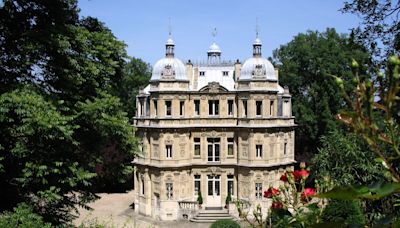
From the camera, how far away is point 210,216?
2578cm

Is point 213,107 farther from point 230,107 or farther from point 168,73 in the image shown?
point 168,73

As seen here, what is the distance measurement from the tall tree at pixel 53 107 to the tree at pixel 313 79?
2320 cm

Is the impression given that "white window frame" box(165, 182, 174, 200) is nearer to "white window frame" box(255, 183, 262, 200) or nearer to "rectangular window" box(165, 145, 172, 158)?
"rectangular window" box(165, 145, 172, 158)

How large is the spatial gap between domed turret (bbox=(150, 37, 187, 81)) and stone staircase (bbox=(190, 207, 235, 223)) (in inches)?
319

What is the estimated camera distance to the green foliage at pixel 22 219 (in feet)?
28.4

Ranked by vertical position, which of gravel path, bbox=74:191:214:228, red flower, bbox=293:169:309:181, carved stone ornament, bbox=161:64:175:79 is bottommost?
gravel path, bbox=74:191:214:228

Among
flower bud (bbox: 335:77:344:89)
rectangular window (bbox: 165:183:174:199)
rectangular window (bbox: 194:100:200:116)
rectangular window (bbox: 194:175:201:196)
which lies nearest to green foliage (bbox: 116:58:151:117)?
rectangular window (bbox: 194:100:200:116)

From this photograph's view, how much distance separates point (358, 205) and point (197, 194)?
55.0ft

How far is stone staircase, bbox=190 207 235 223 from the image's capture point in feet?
83.5

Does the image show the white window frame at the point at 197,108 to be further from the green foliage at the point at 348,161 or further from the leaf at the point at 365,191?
the leaf at the point at 365,191

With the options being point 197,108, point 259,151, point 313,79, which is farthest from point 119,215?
point 313,79

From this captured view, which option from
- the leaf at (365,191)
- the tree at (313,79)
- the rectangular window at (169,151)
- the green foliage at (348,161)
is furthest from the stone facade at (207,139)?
the leaf at (365,191)

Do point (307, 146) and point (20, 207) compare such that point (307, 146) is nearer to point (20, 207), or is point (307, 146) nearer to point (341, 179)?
point (341, 179)

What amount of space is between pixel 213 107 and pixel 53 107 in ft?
60.9
